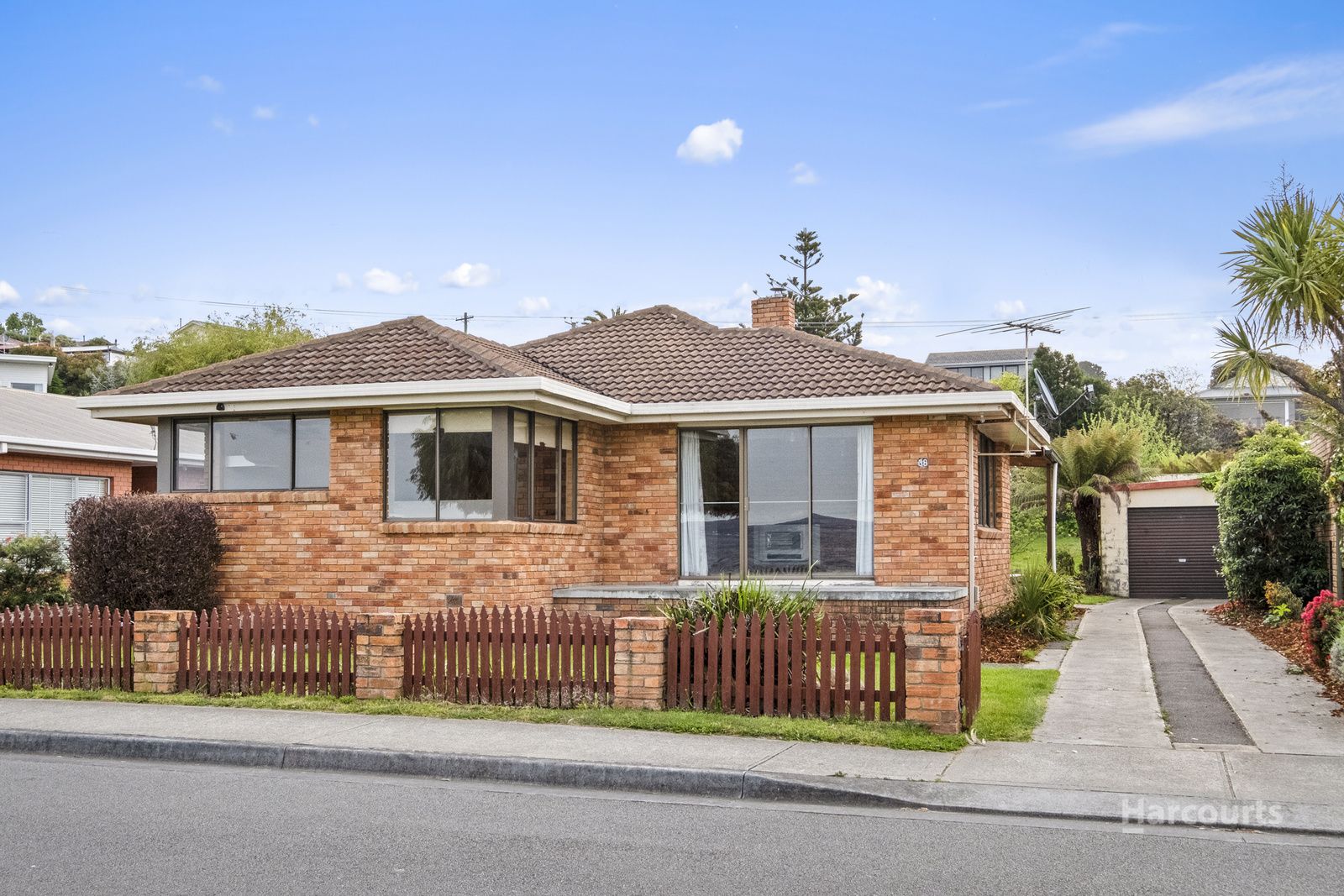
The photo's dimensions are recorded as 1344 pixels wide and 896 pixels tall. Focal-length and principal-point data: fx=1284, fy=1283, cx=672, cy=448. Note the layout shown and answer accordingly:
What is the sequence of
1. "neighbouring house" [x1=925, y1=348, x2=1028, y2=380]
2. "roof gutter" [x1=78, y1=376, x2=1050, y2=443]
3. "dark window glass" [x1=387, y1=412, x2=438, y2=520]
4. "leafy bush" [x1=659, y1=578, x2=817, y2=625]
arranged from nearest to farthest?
"leafy bush" [x1=659, y1=578, x2=817, y2=625], "roof gutter" [x1=78, y1=376, x2=1050, y2=443], "dark window glass" [x1=387, y1=412, x2=438, y2=520], "neighbouring house" [x1=925, y1=348, x2=1028, y2=380]

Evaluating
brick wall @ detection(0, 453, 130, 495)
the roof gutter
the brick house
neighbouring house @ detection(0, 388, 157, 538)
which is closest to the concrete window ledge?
the brick house

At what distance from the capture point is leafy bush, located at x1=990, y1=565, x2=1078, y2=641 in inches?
716

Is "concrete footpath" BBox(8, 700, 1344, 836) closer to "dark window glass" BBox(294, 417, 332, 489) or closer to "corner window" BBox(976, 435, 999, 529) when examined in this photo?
"dark window glass" BBox(294, 417, 332, 489)

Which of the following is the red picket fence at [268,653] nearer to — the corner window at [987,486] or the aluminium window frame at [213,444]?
the aluminium window frame at [213,444]

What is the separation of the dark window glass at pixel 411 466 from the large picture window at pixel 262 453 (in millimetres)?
913

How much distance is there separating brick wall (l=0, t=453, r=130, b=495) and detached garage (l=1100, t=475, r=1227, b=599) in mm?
20531

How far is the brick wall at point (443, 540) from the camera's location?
15.4 m

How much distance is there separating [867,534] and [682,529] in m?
2.50

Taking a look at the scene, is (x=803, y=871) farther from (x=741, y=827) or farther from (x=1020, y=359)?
(x=1020, y=359)

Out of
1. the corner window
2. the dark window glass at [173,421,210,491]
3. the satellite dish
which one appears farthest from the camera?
the satellite dish

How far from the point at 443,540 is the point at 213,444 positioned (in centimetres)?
379

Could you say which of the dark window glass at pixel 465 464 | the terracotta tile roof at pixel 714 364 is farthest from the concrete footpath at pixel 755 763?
the terracotta tile roof at pixel 714 364

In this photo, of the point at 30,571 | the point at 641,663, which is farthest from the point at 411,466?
the point at 30,571

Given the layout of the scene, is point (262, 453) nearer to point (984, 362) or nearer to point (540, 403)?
point (540, 403)
